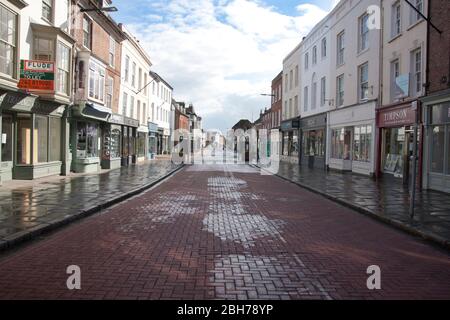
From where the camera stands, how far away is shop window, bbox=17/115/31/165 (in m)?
16.2

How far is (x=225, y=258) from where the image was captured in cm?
633

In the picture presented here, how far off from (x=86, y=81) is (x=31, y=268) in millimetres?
16330

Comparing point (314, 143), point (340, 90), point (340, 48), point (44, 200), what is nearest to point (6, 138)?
point (44, 200)

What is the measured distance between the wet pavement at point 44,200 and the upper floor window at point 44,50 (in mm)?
4811

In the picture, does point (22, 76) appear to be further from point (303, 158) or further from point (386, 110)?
point (303, 158)

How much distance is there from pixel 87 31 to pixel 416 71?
51.7 ft

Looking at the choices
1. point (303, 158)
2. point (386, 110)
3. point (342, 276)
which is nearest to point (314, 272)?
point (342, 276)

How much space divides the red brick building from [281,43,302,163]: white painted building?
2082cm

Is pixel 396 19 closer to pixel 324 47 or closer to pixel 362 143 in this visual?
pixel 362 143

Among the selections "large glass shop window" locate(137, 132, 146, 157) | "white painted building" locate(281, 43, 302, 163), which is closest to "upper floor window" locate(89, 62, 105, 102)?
"large glass shop window" locate(137, 132, 146, 157)

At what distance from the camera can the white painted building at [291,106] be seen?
38319 mm

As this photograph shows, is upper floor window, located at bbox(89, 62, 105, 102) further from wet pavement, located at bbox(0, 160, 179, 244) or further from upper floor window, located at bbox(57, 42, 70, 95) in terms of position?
wet pavement, located at bbox(0, 160, 179, 244)
